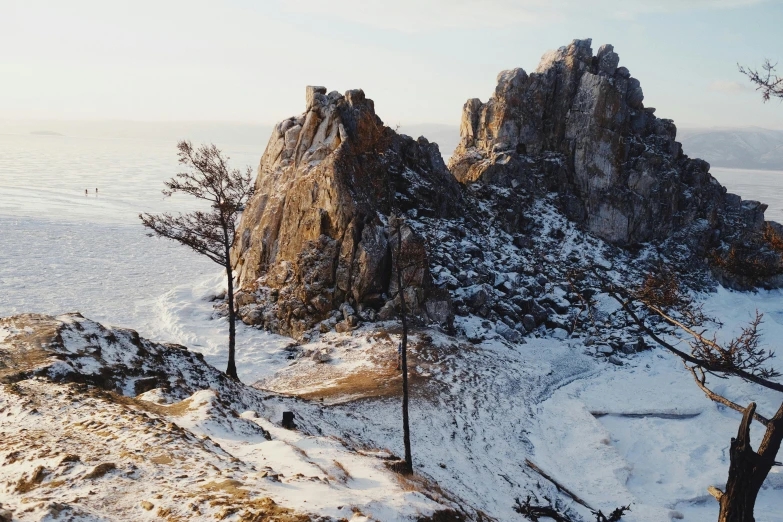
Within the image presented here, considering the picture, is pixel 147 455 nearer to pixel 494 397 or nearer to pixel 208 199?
pixel 208 199

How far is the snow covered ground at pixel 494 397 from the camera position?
15.6 m

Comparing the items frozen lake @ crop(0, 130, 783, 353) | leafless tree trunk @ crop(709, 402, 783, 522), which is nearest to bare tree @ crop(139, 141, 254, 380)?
frozen lake @ crop(0, 130, 783, 353)

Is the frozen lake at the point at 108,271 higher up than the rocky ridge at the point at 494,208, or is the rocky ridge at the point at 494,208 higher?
the rocky ridge at the point at 494,208

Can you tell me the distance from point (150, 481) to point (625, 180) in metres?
40.6

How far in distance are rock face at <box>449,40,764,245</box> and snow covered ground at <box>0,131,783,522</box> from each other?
27.6 feet

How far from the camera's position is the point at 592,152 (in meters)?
39.9

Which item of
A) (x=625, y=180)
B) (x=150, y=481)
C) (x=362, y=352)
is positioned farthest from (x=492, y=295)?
(x=150, y=481)

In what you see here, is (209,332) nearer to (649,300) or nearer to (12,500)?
(12,500)

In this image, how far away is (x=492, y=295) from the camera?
29.6 m

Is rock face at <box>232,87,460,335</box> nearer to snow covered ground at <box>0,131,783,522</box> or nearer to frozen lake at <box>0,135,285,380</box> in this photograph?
snow covered ground at <box>0,131,783,522</box>

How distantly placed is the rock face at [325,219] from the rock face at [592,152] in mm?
10026

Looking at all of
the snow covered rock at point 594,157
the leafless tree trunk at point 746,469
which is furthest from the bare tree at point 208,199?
the snow covered rock at point 594,157

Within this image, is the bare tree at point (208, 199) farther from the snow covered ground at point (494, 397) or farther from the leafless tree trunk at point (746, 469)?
the leafless tree trunk at point (746, 469)

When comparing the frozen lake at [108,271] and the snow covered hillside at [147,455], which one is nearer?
the snow covered hillside at [147,455]
